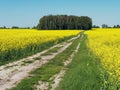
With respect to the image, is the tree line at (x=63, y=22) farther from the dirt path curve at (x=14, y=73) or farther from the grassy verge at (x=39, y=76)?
the grassy verge at (x=39, y=76)

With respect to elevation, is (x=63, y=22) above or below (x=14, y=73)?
below

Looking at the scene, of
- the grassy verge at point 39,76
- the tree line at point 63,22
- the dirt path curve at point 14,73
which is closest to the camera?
the grassy verge at point 39,76

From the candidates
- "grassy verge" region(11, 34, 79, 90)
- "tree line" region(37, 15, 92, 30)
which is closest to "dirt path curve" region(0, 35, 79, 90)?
"grassy verge" region(11, 34, 79, 90)

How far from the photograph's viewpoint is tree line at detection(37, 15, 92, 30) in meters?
118

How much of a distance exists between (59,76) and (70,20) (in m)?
107

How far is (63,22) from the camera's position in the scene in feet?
394

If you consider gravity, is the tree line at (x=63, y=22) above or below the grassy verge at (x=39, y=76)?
below

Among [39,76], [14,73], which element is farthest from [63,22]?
[39,76]

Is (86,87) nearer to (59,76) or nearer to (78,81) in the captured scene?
(78,81)

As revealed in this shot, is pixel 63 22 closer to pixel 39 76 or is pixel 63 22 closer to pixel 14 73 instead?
pixel 14 73

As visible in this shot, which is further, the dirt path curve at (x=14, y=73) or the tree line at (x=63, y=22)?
A: the tree line at (x=63, y=22)

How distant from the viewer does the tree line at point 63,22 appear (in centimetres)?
11766

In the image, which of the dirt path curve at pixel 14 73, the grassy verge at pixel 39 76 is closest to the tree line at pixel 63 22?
the dirt path curve at pixel 14 73

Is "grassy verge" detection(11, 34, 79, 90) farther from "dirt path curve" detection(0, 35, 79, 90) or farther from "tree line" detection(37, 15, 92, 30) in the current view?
"tree line" detection(37, 15, 92, 30)
